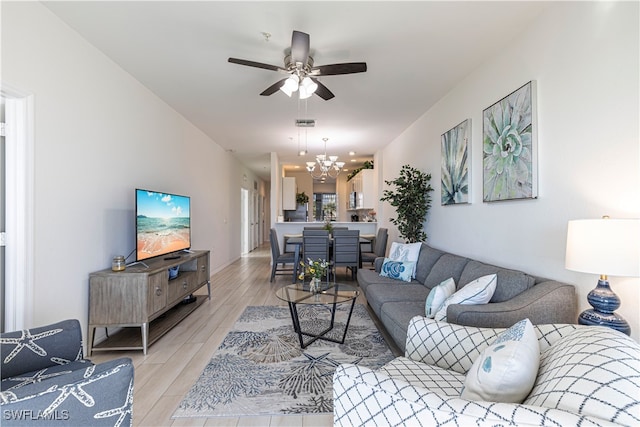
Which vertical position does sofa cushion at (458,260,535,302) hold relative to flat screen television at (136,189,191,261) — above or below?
below

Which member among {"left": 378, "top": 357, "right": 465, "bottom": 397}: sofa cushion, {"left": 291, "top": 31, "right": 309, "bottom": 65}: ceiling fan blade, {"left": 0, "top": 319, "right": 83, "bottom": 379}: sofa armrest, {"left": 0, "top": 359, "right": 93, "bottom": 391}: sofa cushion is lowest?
{"left": 378, "top": 357, "right": 465, "bottom": 397}: sofa cushion

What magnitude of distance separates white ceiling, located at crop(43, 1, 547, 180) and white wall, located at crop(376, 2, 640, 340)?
301 mm

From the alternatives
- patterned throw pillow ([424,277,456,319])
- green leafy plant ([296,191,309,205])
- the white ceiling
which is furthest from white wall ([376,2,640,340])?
green leafy plant ([296,191,309,205])

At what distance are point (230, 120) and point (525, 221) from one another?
162 inches

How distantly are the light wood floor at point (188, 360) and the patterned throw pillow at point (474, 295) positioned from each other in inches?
39.2

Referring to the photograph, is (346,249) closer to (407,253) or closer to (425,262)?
(407,253)

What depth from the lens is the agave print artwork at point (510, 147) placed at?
225 centimetres

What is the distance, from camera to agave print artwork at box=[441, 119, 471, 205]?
320cm

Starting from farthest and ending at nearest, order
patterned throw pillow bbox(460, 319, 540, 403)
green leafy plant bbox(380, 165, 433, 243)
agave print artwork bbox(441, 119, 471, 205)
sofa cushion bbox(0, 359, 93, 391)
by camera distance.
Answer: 1. green leafy plant bbox(380, 165, 433, 243)
2. agave print artwork bbox(441, 119, 471, 205)
3. sofa cushion bbox(0, 359, 93, 391)
4. patterned throw pillow bbox(460, 319, 540, 403)

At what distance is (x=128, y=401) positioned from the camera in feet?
3.31

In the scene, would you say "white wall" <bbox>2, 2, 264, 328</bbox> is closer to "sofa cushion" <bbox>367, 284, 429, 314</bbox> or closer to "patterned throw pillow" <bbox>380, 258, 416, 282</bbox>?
"sofa cushion" <bbox>367, 284, 429, 314</bbox>

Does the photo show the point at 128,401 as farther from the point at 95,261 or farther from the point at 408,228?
the point at 408,228

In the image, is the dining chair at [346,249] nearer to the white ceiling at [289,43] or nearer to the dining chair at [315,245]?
the dining chair at [315,245]

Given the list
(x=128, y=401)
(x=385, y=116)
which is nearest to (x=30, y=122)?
(x=128, y=401)
